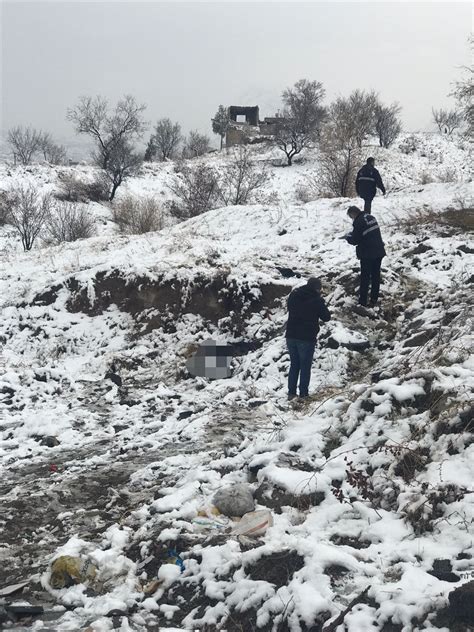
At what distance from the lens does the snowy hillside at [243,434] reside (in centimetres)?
310

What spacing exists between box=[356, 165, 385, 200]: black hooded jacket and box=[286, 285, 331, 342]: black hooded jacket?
15.7 ft

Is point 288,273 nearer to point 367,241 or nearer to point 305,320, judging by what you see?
point 367,241

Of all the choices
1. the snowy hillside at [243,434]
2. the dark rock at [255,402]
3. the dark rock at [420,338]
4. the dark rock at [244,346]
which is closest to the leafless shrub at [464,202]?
the snowy hillside at [243,434]

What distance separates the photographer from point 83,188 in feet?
113

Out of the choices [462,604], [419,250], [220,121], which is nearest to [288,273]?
[419,250]

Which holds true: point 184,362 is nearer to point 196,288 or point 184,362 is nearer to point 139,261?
point 196,288

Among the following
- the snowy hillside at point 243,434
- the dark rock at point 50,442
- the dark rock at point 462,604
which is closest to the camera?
the dark rock at point 462,604

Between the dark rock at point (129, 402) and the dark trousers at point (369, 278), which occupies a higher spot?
the dark trousers at point (369, 278)

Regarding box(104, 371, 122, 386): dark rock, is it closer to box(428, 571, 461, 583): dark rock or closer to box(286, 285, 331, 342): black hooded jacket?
box(286, 285, 331, 342): black hooded jacket

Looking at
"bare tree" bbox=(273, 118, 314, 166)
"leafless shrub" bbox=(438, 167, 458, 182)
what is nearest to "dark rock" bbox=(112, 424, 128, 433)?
"leafless shrub" bbox=(438, 167, 458, 182)

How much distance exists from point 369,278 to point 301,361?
101 inches

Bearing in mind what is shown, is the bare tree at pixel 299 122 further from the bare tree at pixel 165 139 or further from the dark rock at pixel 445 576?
the dark rock at pixel 445 576

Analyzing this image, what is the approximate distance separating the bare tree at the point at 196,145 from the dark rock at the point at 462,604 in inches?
1875

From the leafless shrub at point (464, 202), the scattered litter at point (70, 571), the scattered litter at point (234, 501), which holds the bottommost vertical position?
the scattered litter at point (70, 571)
